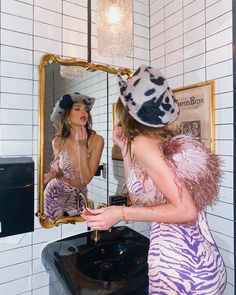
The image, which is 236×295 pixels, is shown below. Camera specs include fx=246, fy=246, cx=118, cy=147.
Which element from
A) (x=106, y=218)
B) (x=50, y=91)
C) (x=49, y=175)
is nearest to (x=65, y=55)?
(x=50, y=91)

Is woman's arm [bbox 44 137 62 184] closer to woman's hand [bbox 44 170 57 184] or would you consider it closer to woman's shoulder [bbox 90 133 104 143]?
woman's hand [bbox 44 170 57 184]

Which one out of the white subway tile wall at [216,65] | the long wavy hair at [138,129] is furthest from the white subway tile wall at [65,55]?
the long wavy hair at [138,129]

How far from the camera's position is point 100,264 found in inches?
52.7

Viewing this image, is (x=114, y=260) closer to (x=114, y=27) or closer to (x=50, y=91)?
(x=50, y=91)

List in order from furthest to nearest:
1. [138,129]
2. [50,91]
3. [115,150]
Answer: [115,150], [50,91], [138,129]

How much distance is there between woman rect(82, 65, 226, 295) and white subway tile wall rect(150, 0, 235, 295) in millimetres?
268

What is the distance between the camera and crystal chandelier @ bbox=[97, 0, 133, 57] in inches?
54.8

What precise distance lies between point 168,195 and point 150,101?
36 cm

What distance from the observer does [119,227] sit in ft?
5.30

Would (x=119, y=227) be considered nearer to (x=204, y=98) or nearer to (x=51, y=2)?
Result: (x=204, y=98)

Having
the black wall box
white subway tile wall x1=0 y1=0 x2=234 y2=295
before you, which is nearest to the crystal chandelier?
white subway tile wall x1=0 y1=0 x2=234 y2=295

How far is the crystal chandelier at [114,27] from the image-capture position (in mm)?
1392

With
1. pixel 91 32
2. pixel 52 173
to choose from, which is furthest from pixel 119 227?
pixel 91 32

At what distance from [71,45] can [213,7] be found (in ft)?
2.59
